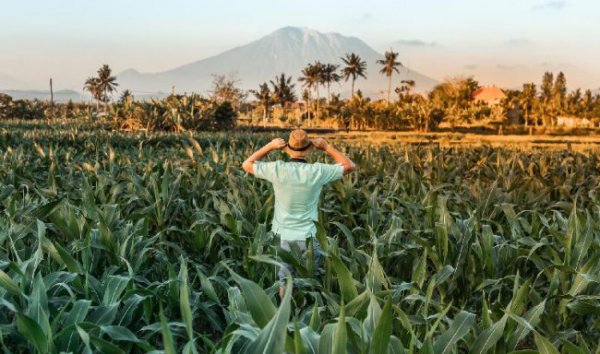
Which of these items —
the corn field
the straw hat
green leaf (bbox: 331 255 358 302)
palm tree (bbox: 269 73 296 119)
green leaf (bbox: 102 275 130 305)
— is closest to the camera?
the corn field

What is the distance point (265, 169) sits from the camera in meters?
4.12

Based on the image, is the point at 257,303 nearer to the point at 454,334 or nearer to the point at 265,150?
the point at 454,334

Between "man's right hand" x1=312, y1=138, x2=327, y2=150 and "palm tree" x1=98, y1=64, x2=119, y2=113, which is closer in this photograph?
"man's right hand" x1=312, y1=138, x2=327, y2=150

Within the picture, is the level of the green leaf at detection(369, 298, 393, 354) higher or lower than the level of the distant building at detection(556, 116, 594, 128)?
lower

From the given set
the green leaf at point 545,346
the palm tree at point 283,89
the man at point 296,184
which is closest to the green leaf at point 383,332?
the green leaf at point 545,346

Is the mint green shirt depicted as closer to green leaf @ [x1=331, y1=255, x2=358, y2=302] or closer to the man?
the man

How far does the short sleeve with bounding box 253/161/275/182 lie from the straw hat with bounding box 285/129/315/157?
188mm

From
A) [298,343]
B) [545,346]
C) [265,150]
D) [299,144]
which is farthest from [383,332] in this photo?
[265,150]

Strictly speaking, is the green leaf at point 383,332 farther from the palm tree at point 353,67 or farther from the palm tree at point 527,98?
the palm tree at point 353,67

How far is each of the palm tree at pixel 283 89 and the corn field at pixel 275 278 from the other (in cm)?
8549

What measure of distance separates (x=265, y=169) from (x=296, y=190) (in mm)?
291

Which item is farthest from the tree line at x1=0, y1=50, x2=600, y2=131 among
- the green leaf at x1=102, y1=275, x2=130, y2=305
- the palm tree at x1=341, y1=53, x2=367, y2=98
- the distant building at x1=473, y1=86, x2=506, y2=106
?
the green leaf at x1=102, y1=275, x2=130, y2=305

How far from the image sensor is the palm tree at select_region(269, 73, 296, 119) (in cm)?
9181

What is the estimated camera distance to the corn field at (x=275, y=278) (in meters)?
1.93
